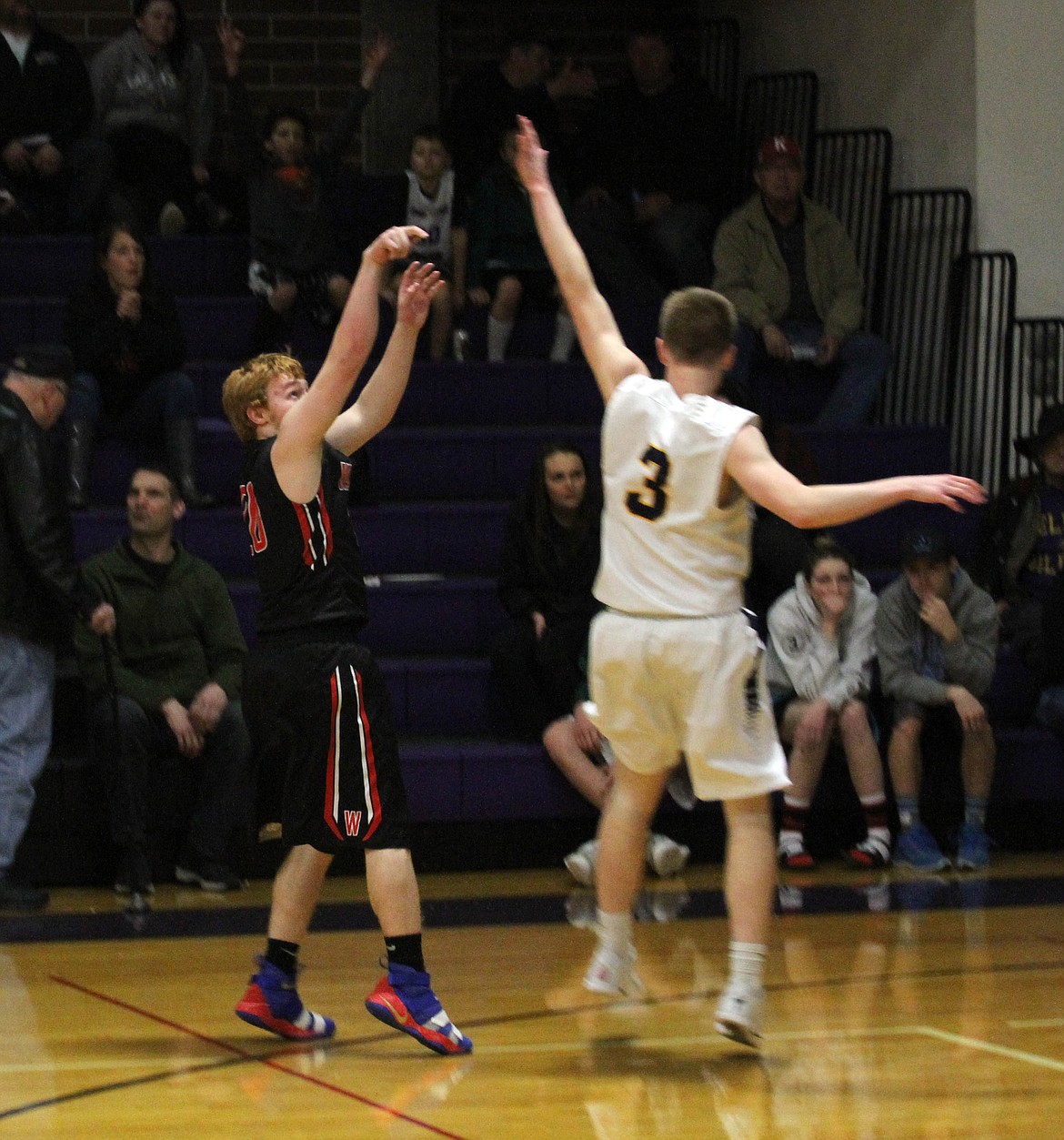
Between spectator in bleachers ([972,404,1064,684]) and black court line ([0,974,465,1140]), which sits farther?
spectator in bleachers ([972,404,1064,684])

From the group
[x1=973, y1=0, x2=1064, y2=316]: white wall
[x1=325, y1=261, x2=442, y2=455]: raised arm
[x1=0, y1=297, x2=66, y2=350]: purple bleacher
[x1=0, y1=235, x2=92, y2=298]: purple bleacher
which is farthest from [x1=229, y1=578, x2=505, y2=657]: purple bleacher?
[x1=325, y1=261, x2=442, y2=455]: raised arm

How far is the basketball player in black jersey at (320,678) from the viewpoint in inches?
173

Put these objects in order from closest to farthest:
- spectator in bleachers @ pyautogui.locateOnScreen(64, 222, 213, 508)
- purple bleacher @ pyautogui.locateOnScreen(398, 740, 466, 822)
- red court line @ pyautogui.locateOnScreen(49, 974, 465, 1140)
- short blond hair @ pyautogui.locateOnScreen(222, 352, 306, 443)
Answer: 1. red court line @ pyautogui.locateOnScreen(49, 974, 465, 1140)
2. short blond hair @ pyautogui.locateOnScreen(222, 352, 306, 443)
3. purple bleacher @ pyautogui.locateOnScreen(398, 740, 466, 822)
4. spectator in bleachers @ pyautogui.locateOnScreen(64, 222, 213, 508)

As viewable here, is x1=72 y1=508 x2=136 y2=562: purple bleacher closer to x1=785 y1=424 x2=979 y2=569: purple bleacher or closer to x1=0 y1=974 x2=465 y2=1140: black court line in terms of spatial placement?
x1=785 y1=424 x2=979 y2=569: purple bleacher

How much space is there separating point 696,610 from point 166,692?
3.05 meters

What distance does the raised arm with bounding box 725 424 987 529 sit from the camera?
3.94 meters

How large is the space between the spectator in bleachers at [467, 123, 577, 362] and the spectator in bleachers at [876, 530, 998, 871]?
256cm

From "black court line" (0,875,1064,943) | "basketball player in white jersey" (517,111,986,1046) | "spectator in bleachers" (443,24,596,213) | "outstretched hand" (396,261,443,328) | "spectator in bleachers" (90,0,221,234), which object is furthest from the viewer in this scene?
"spectator in bleachers" (443,24,596,213)

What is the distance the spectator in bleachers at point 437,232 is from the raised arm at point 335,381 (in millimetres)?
4906

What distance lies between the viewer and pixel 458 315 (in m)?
9.47

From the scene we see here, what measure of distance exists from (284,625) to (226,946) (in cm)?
161

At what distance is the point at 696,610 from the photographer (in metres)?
4.34

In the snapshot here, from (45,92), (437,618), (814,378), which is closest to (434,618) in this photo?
(437,618)

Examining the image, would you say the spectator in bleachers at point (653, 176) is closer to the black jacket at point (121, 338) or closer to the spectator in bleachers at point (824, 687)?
the black jacket at point (121, 338)
